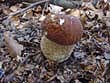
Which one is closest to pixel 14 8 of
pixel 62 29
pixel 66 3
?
pixel 66 3

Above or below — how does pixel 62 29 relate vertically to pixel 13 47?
above

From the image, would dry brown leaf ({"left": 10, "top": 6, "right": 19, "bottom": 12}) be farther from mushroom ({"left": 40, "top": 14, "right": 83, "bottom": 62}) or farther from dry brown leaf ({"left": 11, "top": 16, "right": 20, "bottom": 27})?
mushroom ({"left": 40, "top": 14, "right": 83, "bottom": 62})

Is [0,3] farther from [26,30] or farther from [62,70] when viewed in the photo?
[62,70]

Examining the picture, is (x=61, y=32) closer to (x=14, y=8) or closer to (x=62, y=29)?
(x=62, y=29)

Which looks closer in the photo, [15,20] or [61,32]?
[61,32]

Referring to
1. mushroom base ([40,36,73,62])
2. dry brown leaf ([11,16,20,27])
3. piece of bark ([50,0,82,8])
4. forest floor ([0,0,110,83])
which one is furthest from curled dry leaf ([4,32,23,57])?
piece of bark ([50,0,82,8])

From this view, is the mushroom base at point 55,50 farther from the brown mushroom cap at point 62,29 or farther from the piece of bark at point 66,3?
the piece of bark at point 66,3
